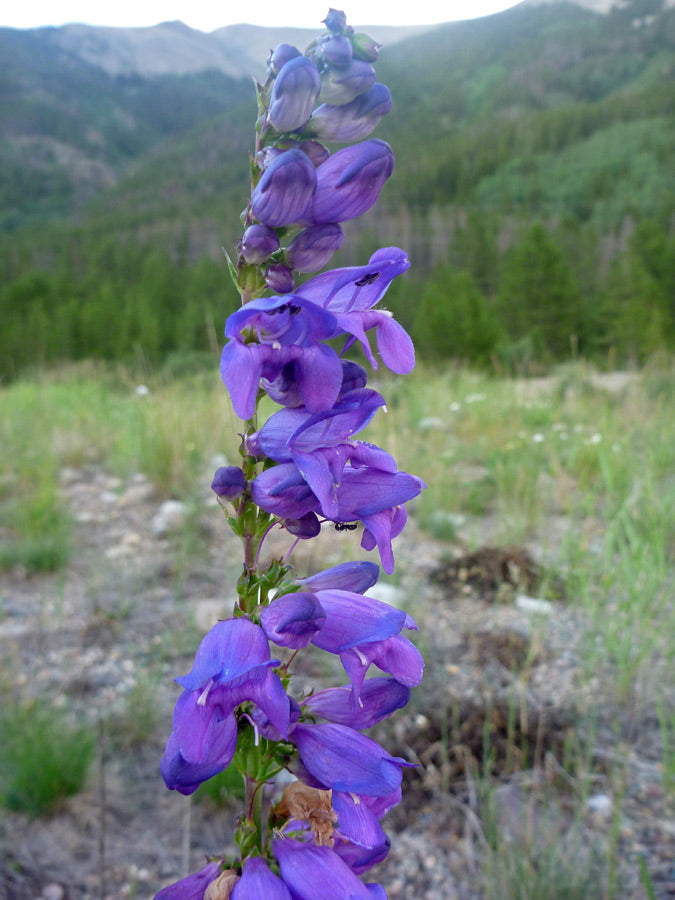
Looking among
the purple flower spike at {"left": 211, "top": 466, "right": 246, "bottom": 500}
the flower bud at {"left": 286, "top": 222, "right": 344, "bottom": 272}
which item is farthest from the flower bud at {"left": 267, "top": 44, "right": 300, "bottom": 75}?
the purple flower spike at {"left": 211, "top": 466, "right": 246, "bottom": 500}

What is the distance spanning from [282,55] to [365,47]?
0.14 metres

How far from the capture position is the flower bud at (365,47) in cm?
102

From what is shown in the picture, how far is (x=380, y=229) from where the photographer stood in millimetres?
51938

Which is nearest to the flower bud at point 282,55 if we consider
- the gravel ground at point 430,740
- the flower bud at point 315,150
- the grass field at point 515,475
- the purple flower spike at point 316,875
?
the flower bud at point 315,150

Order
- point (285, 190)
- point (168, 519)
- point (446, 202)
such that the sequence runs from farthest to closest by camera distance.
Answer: point (446, 202)
point (168, 519)
point (285, 190)

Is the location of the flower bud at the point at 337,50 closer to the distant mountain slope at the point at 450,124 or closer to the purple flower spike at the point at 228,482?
the purple flower spike at the point at 228,482

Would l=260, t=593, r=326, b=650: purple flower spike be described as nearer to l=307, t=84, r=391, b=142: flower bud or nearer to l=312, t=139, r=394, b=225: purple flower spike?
l=312, t=139, r=394, b=225: purple flower spike

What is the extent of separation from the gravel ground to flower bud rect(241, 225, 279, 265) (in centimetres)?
138

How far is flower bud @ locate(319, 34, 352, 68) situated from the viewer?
100 cm

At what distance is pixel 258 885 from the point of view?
2.91 ft

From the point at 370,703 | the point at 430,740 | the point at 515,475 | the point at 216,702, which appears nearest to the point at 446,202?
the point at 515,475

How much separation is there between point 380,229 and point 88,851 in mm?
53401

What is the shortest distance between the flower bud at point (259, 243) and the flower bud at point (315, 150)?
18 cm

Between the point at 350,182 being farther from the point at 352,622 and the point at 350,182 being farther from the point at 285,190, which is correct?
the point at 352,622
